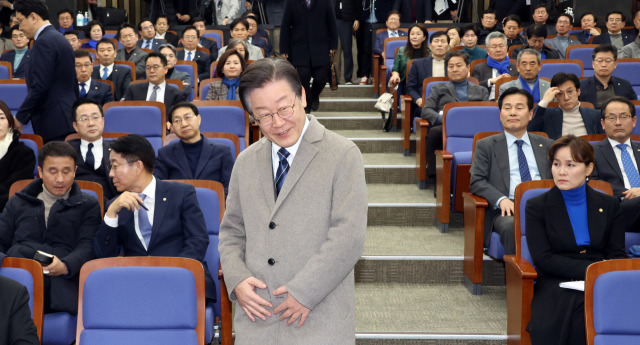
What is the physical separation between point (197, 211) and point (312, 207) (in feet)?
4.02

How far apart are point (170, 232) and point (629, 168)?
89.2 inches

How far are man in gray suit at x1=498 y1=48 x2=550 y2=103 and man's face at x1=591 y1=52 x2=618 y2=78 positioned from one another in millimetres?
414

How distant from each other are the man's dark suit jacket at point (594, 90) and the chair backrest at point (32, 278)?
3844 mm

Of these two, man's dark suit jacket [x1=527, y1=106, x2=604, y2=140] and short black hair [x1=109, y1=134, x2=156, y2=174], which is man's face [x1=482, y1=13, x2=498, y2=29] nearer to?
man's dark suit jacket [x1=527, y1=106, x2=604, y2=140]

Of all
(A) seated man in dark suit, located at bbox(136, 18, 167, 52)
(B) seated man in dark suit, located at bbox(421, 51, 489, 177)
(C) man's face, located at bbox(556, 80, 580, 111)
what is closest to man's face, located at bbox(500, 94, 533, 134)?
(C) man's face, located at bbox(556, 80, 580, 111)

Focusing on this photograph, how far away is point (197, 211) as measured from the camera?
2.73m

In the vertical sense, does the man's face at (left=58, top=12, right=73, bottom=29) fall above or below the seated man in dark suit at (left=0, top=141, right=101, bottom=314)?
above

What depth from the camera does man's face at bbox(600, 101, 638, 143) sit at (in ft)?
12.1

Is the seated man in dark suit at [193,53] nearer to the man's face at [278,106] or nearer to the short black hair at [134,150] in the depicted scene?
the short black hair at [134,150]

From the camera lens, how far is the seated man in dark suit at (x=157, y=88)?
202 inches

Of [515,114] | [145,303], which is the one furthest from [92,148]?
[515,114]

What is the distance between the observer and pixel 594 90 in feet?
16.5

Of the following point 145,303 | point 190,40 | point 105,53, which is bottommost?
point 145,303

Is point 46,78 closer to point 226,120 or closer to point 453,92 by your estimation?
point 226,120
